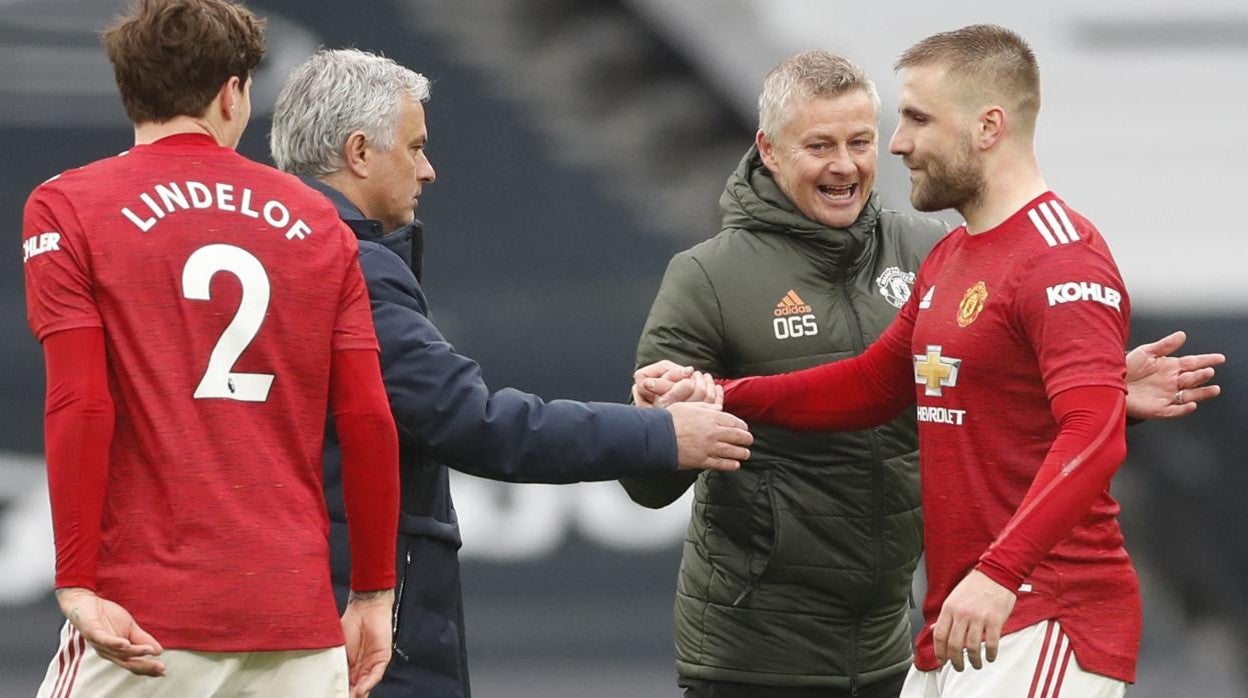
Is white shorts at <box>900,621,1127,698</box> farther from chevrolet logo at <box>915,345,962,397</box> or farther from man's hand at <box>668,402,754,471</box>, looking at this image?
man's hand at <box>668,402,754,471</box>

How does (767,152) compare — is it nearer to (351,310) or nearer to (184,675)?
(351,310)

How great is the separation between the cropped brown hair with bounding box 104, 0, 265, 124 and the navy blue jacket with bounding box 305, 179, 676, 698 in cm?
47

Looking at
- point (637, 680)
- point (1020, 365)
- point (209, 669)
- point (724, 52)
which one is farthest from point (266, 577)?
point (724, 52)

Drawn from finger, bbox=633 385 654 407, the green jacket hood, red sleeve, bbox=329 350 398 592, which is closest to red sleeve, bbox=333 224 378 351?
red sleeve, bbox=329 350 398 592

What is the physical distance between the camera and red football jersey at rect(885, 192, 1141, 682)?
114 inches

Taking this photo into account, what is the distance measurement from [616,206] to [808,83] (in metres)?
2.60

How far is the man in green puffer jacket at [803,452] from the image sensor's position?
368cm

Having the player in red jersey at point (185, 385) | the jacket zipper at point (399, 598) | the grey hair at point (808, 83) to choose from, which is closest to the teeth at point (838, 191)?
the grey hair at point (808, 83)

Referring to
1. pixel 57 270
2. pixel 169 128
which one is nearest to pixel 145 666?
pixel 57 270

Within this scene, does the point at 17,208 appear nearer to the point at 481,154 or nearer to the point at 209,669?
the point at 481,154

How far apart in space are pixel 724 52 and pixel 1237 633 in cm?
248

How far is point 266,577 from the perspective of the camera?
106 inches

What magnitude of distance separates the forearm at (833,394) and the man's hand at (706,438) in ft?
0.85

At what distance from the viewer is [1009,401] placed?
300 cm
